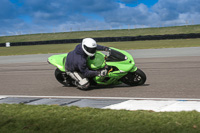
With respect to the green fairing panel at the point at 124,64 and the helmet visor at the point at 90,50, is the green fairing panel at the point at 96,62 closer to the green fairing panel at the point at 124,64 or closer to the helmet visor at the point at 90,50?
the green fairing panel at the point at 124,64

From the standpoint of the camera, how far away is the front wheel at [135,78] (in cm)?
720

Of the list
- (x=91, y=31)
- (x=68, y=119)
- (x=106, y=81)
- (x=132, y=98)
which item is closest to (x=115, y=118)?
(x=68, y=119)

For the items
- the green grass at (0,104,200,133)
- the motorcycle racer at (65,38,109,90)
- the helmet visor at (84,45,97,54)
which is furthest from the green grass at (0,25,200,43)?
the green grass at (0,104,200,133)

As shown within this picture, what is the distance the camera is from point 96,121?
432 centimetres

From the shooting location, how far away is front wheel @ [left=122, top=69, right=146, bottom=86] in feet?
23.6

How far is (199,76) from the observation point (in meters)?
8.42

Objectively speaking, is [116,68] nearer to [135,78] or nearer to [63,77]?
[135,78]

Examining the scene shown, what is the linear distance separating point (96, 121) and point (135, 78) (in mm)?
3143

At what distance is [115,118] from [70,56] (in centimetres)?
325

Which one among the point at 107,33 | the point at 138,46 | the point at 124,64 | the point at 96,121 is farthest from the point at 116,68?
the point at 107,33

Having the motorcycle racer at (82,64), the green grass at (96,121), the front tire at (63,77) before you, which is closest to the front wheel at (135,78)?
the motorcycle racer at (82,64)

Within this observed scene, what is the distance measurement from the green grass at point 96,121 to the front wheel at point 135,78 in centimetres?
241

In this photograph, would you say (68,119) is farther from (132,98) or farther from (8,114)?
(132,98)

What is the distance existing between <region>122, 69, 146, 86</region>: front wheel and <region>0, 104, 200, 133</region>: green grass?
7.89 ft
